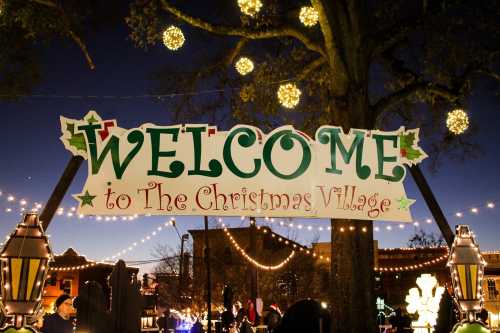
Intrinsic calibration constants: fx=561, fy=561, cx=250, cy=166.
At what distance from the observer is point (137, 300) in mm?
5855

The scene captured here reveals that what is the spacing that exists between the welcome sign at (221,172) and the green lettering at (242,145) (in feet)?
0.04

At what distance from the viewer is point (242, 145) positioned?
718 cm

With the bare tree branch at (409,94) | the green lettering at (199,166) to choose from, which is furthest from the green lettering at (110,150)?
the bare tree branch at (409,94)

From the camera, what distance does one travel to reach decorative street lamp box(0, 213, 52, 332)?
17.0 feet

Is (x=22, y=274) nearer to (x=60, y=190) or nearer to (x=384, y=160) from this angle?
(x=60, y=190)

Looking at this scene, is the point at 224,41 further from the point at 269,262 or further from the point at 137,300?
the point at 269,262

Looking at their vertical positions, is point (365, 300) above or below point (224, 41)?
below

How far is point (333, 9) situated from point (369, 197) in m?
3.39

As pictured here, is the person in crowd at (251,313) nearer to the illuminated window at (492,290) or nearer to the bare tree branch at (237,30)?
the bare tree branch at (237,30)

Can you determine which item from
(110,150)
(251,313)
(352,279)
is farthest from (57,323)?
(251,313)

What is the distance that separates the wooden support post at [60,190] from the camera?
6504 mm

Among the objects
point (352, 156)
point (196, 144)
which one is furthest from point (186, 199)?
point (352, 156)

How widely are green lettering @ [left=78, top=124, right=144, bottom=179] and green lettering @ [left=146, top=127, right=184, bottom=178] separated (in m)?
0.16

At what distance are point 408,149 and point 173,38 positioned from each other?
4887 millimetres
